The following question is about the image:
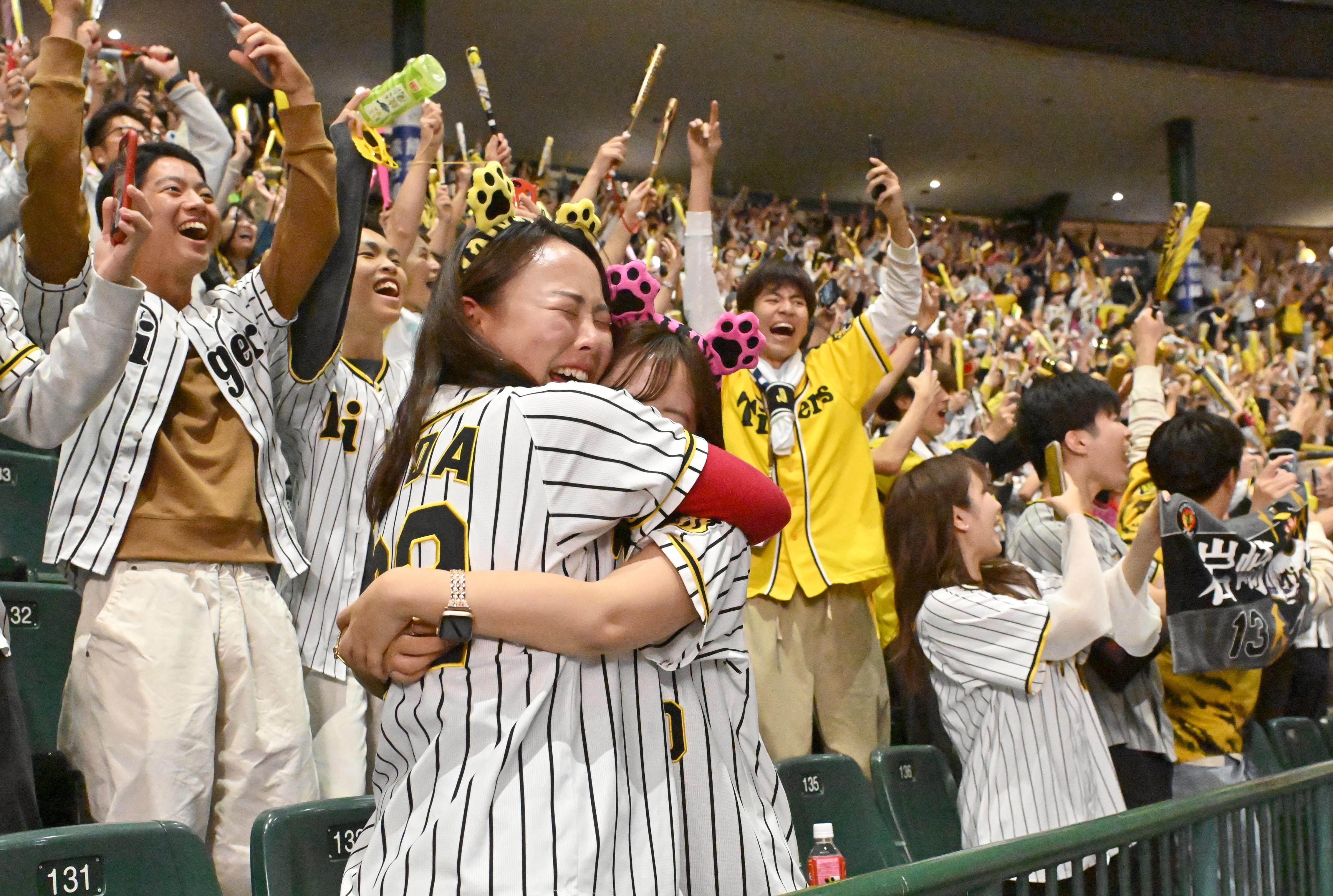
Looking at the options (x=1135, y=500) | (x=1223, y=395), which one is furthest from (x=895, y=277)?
(x=1223, y=395)

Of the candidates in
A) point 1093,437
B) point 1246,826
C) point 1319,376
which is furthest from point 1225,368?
point 1246,826

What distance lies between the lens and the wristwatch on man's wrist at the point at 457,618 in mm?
1161

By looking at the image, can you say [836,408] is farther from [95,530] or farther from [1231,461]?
[95,530]

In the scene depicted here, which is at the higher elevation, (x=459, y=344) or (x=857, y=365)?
(x=857, y=365)

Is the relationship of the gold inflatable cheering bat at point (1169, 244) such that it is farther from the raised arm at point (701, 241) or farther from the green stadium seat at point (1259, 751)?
the raised arm at point (701, 241)

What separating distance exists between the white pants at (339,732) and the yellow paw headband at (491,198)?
38.9 inches

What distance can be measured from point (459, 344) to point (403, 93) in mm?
1760

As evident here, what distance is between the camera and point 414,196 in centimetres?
346

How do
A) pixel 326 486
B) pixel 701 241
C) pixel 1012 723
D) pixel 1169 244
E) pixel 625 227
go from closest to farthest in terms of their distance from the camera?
pixel 326 486 → pixel 1012 723 → pixel 625 227 → pixel 701 241 → pixel 1169 244

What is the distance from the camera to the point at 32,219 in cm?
213

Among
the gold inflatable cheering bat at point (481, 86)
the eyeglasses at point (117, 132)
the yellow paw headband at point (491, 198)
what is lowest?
the yellow paw headband at point (491, 198)

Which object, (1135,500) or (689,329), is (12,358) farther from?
(1135,500)

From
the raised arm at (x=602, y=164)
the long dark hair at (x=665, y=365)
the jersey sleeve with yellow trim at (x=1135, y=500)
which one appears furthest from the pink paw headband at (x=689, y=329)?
the jersey sleeve with yellow trim at (x=1135, y=500)

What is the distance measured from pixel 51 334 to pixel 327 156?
59 cm
